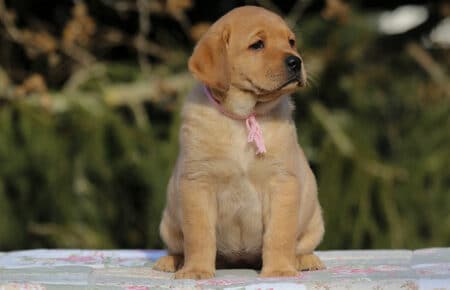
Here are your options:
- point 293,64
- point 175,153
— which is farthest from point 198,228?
point 175,153

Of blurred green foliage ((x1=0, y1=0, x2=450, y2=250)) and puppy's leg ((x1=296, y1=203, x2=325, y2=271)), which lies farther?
blurred green foliage ((x1=0, y1=0, x2=450, y2=250))

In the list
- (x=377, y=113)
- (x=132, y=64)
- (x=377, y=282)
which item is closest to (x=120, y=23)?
(x=132, y=64)

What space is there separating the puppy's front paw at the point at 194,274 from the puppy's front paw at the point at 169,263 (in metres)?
A: 0.32

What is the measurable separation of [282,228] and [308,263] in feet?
1.03

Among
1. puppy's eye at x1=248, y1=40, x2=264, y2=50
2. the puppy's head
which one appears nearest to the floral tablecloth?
the puppy's head

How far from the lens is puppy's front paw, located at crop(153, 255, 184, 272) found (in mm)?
3504

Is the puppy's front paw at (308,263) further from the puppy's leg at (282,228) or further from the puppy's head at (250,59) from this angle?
the puppy's head at (250,59)

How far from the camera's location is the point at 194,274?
10.3ft

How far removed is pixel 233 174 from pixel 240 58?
1.32ft

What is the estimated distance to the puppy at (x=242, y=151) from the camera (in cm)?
320

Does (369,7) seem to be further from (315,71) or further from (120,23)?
(120,23)

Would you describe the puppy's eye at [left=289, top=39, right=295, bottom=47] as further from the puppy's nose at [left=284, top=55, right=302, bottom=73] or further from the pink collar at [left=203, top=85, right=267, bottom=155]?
the pink collar at [left=203, top=85, right=267, bottom=155]

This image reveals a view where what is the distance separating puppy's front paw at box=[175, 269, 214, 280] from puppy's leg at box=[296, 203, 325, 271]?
1.51ft

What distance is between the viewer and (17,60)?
637 centimetres
